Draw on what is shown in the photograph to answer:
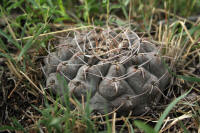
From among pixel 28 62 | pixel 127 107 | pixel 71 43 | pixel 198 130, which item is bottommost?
pixel 198 130

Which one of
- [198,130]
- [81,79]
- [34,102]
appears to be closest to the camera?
[198,130]

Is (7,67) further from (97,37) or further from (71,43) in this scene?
(97,37)

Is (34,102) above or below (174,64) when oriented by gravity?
below

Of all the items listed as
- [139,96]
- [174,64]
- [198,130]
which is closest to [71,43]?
[139,96]

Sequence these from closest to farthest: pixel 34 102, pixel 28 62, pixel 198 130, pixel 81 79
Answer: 1. pixel 198 130
2. pixel 81 79
3. pixel 34 102
4. pixel 28 62

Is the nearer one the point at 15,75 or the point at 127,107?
the point at 127,107

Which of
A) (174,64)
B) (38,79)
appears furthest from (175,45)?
(38,79)
